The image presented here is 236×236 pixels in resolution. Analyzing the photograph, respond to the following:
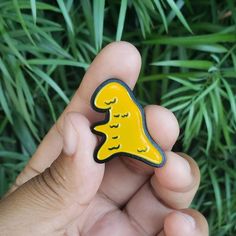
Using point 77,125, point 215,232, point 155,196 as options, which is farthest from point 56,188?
point 215,232

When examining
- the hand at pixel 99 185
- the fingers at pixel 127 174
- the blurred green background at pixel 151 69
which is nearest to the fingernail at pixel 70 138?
the hand at pixel 99 185

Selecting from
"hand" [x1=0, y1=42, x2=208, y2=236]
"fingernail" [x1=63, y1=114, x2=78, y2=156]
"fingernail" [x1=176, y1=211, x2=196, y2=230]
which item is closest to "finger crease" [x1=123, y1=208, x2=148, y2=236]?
"hand" [x1=0, y1=42, x2=208, y2=236]

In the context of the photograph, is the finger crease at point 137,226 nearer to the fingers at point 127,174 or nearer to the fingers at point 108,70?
the fingers at point 127,174

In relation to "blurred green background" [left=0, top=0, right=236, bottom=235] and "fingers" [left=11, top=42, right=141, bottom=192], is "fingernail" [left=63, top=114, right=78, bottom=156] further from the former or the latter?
"blurred green background" [left=0, top=0, right=236, bottom=235]

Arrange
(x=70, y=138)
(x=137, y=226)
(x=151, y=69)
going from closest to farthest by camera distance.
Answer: (x=70, y=138) → (x=137, y=226) → (x=151, y=69)

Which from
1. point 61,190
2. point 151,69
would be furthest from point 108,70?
point 151,69

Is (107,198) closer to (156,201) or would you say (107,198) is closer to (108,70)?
(156,201)

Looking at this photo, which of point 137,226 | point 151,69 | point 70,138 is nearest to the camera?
point 70,138
